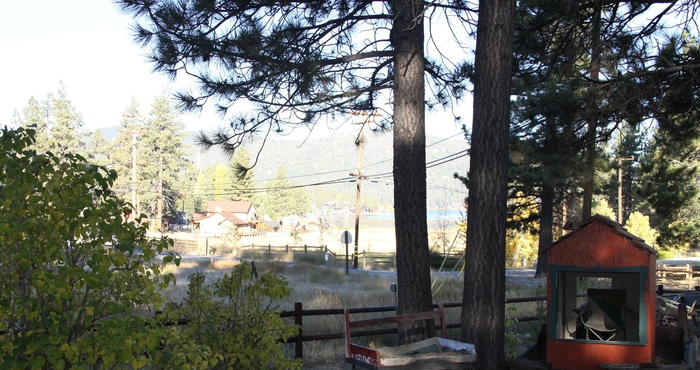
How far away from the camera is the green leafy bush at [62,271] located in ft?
11.9

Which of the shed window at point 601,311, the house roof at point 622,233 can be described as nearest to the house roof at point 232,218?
the shed window at point 601,311

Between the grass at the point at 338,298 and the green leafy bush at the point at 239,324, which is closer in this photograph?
the green leafy bush at the point at 239,324

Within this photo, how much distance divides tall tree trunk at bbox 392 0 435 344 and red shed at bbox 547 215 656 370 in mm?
1610

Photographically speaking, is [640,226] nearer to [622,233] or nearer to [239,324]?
[622,233]

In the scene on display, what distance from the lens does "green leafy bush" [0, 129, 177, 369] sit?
3.62m

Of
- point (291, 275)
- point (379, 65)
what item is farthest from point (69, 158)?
point (291, 275)

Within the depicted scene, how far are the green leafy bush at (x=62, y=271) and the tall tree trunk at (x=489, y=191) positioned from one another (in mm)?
4408

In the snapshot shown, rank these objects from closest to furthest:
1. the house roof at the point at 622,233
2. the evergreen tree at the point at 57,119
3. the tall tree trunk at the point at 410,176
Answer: the house roof at the point at 622,233, the tall tree trunk at the point at 410,176, the evergreen tree at the point at 57,119

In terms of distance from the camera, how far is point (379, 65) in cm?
969

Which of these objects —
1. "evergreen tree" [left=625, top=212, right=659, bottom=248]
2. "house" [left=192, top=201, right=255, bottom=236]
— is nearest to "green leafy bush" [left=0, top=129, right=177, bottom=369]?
"evergreen tree" [left=625, top=212, right=659, bottom=248]

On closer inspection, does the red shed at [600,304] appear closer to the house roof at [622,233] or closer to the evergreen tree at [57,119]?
the house roof at [622,233]

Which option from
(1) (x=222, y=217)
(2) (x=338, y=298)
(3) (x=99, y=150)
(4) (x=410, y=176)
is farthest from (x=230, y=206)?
(4) (x=410, y=176)

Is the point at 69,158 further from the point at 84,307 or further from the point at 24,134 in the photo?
the point at 84,307

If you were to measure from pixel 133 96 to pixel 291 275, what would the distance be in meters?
76.2
